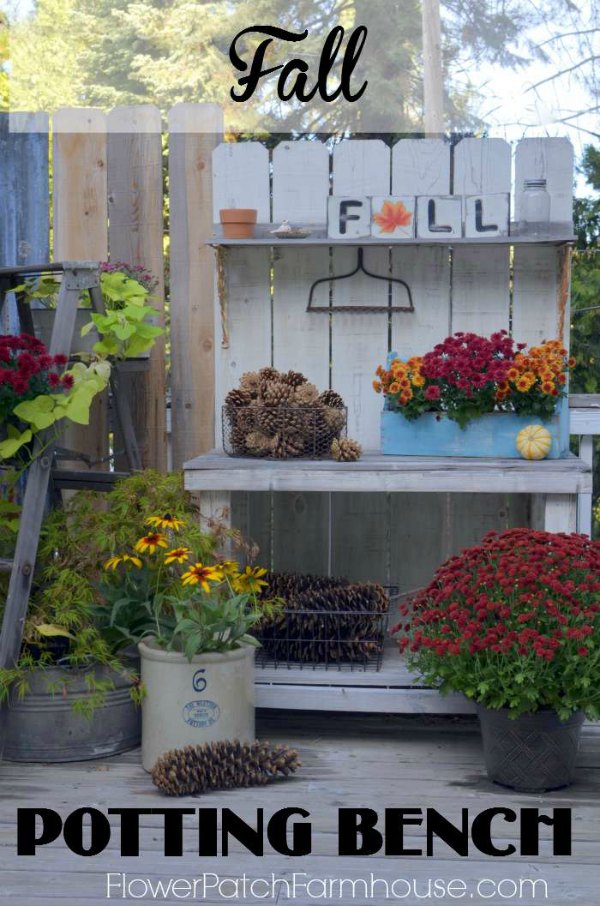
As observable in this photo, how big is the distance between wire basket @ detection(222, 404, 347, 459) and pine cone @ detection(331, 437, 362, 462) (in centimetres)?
6

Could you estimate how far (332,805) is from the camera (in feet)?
9.55

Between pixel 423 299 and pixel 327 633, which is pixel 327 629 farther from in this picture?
pixel 423 299

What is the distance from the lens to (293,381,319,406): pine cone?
11.6 feet

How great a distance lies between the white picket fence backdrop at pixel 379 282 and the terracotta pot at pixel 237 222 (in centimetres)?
14

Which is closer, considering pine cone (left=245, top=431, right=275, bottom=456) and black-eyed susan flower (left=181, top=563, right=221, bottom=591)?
black-eyed susan flower (left=181, top=563, right=221, bottom=591)

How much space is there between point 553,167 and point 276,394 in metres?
1.28

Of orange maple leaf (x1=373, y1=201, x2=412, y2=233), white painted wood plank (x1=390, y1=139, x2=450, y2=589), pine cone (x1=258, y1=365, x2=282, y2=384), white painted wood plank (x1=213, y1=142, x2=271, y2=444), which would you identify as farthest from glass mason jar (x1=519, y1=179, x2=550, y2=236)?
pine cone (x1=258, y1=365, x2=282, y2=384)

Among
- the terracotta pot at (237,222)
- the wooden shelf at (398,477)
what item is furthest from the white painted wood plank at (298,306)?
the wooden shelf at (398,477)

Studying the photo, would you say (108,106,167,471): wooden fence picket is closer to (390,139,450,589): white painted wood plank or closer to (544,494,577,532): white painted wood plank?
(390,139,450,589): white painted wood plank

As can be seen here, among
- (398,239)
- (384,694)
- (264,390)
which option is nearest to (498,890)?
(384,694)

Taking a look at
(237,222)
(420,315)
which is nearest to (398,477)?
(420,315)

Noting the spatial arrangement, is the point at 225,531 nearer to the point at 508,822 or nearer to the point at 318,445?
the point at 318,445

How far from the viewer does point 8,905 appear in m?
2.38

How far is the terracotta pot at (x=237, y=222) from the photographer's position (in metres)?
3.78
